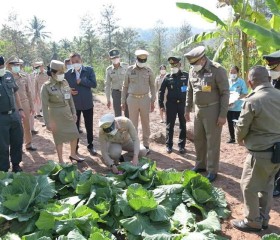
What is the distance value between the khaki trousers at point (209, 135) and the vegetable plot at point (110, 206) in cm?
79

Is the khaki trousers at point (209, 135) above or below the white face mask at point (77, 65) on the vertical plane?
below

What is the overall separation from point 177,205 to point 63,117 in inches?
91.4

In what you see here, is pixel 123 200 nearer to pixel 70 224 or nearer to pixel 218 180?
pixel 70 224

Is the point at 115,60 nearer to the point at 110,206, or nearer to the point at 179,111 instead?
the point at 179,111

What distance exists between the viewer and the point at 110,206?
3418mm

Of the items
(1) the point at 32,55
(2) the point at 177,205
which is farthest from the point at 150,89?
(1) the point at 32,55

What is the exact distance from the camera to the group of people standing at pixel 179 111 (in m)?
3.10

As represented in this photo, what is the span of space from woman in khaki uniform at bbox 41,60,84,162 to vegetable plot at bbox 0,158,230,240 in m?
0.94

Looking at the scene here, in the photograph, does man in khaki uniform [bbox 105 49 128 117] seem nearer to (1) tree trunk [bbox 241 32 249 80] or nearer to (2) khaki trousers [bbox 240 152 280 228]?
(1) tree trunk [bbox 241 32 249 80]

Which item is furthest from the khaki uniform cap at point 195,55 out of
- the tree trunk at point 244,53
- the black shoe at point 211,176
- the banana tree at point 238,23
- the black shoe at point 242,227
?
the tree trunk at point 244,53

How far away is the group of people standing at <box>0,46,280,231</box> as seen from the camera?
3100 mm

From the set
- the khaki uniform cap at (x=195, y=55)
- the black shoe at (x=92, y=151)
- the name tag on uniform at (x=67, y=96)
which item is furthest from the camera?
the black shoe at (x=92, y=151)

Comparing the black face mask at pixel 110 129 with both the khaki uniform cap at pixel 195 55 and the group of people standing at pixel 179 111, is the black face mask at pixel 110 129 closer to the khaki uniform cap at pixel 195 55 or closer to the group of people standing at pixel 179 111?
the group of people standing at pixel 179 111

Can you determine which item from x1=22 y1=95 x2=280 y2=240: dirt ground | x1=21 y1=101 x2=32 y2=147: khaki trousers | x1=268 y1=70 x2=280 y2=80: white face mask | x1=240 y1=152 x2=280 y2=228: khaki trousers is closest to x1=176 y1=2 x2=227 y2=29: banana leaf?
x1=22 y1=95 x2=280 y2=240: dirt ground
